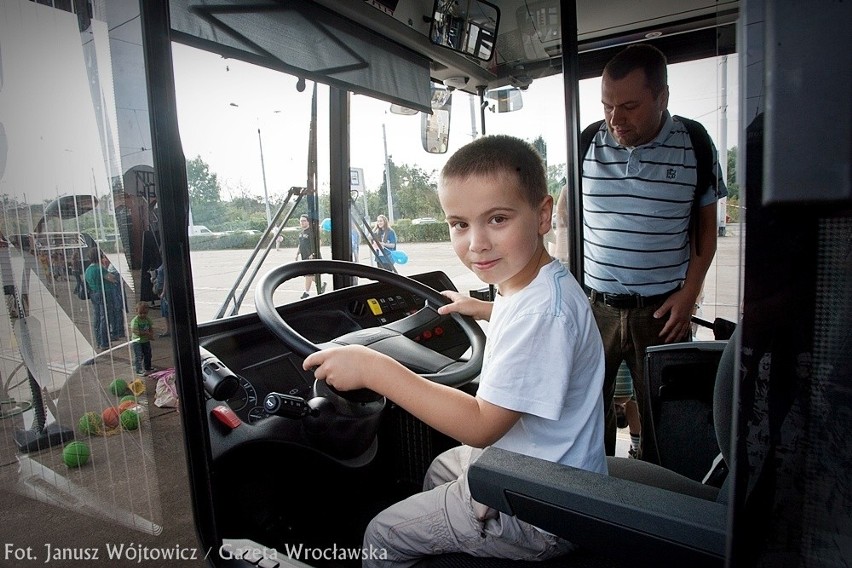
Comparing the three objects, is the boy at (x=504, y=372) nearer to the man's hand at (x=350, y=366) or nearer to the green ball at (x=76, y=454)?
the man's hand at (x=350, y=366)

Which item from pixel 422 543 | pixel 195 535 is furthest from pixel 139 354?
pixel 422 543

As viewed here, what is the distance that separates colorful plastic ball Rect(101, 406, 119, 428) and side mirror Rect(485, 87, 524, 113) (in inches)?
80.9

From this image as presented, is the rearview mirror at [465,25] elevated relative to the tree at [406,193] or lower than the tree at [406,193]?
elevated

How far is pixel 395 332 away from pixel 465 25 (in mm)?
1281

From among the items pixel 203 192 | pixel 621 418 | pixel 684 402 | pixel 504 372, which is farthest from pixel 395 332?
pixel 621 418

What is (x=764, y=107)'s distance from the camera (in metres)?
0.35

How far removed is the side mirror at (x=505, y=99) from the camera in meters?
2.44

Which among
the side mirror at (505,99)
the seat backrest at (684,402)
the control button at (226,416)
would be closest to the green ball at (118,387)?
the control button at (226,416)

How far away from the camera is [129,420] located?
83cm

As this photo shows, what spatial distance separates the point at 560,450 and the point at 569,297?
281mm

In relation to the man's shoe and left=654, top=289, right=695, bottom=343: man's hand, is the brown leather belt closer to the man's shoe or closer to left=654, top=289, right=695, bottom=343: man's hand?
left=654, top=289, right=695, bottom=343: man's hand

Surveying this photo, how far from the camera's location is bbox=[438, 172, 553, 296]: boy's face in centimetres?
103

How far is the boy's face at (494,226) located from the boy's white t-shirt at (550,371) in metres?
0.05

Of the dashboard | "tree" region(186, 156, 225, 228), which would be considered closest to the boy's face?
the dashboard
